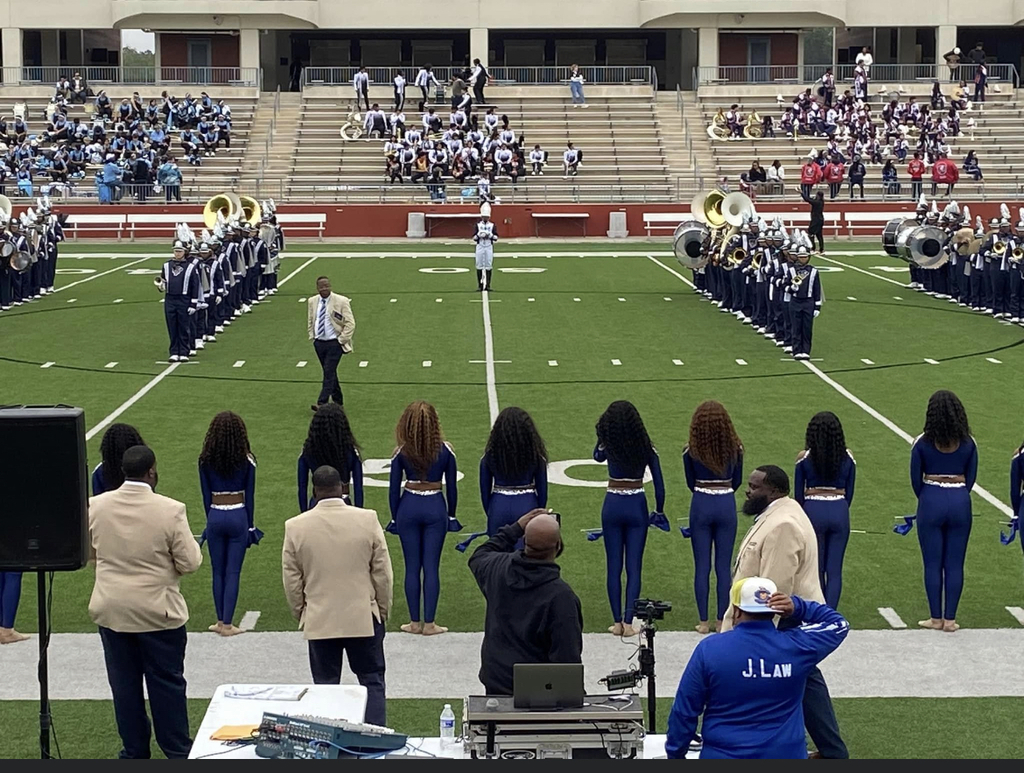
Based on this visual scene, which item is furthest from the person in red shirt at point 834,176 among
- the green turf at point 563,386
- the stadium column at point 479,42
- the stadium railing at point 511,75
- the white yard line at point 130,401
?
the white yard line at point 130,401

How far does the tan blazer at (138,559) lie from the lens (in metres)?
6.96

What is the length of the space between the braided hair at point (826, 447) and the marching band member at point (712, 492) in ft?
1.40

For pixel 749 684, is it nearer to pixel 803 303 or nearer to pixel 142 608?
pixel 142 608

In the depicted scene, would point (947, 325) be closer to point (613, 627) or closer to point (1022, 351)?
point (1022, 351)

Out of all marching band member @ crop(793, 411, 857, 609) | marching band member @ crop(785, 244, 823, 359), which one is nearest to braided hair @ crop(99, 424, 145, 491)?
marching band member @ crop(793, 411, 857, 609)

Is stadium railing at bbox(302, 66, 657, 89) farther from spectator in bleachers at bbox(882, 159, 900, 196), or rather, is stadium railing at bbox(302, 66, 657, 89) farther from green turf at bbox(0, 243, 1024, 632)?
green turf at bbox(0, 243, 1024, 632)

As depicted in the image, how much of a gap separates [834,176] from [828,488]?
37.2 metres

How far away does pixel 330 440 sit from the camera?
9.03 m

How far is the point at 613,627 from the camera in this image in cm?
937

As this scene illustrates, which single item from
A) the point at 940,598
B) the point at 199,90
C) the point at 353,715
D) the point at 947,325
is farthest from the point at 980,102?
the point at 353,715

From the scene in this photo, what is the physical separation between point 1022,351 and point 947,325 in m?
2.94

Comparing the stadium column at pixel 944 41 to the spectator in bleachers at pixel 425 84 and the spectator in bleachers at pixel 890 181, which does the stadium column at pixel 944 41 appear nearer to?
the spectator in bleachers at pixel 890 181

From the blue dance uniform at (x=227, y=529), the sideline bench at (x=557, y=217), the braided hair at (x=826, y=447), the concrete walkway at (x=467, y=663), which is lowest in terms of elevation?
the concrete walkway at (x=467, y=663)

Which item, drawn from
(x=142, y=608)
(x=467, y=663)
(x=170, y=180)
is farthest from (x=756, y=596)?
(x=170, y=180)
